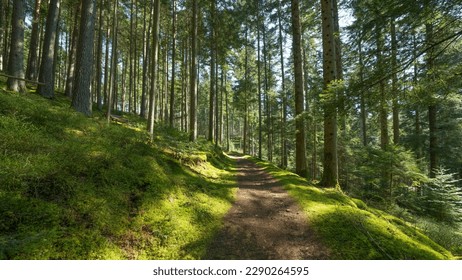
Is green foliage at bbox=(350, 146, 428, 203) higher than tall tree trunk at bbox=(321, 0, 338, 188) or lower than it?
lower

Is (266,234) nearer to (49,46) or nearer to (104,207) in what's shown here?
(104,207)

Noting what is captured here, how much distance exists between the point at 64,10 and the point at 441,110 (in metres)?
33.8

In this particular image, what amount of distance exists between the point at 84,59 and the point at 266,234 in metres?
Result: 8.46

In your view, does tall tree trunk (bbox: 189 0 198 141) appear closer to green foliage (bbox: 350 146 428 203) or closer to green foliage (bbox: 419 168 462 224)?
green foliage (bbox: 350 146 428 203)

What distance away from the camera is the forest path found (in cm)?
376

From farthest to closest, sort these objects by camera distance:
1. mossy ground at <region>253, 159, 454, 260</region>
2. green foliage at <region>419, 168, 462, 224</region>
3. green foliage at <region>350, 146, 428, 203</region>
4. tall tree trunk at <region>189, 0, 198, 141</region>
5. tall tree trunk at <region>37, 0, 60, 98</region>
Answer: tall tree trunk at <region>189, 0, 198, 141</region>
tall tree trunk at <region>37, 0, 60, 98</region>
green foliage at <region>419, 168, 462, 224</region>
green foliage at <region>350, 146, 428, 203</region>
mossy ground at <region>253, 159, 454, 260</region>

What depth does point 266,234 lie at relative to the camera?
4.42 metres

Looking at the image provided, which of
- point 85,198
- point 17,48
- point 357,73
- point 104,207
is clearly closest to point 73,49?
point 17,48

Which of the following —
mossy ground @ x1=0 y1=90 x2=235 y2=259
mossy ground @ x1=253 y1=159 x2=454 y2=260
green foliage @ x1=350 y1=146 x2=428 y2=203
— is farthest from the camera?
green foliage @ x1=350 y1=146 x2=428 y2=203

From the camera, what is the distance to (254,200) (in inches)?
260

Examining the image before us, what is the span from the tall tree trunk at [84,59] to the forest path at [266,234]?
22.2 feet

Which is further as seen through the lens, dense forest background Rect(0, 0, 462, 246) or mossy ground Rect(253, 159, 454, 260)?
dense forest background Rect(0, 0, 462, 246)

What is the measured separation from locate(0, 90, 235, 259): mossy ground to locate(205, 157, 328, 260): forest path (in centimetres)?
30

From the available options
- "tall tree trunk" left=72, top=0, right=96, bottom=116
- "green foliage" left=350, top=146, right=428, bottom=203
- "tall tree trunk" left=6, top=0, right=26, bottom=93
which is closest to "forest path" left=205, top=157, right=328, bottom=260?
"green foliage" left=350, top=146, right=428, bottom=203
